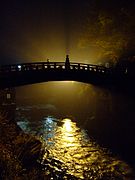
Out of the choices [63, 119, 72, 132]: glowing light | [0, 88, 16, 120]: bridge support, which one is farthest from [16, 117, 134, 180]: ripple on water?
[0, 88, 16, 120]: bridge support

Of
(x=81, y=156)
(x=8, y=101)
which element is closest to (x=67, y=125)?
(x=8, y=101)

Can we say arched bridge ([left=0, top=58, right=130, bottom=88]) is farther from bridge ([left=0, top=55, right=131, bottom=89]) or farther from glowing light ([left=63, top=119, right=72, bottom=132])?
glowing light ([left=63, top=119, right=72, bottom=132])

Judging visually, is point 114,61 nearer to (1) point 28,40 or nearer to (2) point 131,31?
(2) point 131,31

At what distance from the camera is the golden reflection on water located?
2391 cm

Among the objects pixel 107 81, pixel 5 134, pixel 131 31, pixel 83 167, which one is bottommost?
pixel 83 167

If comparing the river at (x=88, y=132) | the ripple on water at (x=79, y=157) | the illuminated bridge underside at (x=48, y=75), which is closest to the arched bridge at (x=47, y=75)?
the illuminated bridge underside at (x=48, y=75)

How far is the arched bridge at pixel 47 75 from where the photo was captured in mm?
29153

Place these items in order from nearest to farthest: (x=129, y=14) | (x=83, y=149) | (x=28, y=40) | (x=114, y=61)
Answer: (x=83, y=149)
(x=129, y=14)
(x=114, y=61)
(x=28, y=40)

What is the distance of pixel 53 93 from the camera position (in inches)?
2768

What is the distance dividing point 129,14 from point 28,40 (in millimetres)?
49057

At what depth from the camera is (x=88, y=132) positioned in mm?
35406

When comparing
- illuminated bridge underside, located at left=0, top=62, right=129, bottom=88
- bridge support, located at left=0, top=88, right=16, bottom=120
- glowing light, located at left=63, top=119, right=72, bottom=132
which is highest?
illuminated bridge underside, located at left=0, top=62, right=129, bottom=88

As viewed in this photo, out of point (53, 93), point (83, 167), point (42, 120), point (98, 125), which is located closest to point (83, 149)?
point (83, 167)

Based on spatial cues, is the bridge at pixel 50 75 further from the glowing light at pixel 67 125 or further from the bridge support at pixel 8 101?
the glowing light at pixel 67 125
